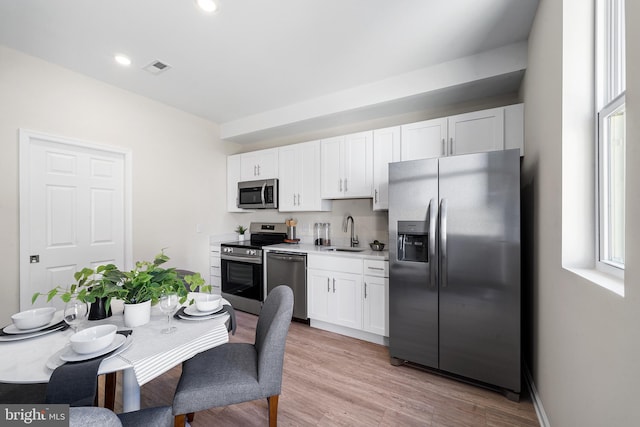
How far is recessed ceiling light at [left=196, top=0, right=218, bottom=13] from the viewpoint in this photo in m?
1.83

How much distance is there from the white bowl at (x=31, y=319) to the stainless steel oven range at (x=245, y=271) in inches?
87.4

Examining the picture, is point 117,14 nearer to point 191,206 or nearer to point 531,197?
point 191,206

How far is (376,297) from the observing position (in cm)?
272

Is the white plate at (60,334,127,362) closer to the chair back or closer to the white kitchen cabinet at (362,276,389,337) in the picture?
the chair back

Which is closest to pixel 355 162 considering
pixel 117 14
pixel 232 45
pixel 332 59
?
pixel 332 59

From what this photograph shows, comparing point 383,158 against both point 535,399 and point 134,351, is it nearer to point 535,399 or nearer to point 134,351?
point 535,399

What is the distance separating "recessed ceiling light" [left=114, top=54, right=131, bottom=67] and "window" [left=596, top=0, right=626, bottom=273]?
11.1 feet

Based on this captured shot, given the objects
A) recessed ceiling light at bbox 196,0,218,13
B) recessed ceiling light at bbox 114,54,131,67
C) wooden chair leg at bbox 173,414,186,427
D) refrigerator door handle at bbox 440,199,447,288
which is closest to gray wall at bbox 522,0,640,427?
refrigerator door handle at bbox 440,199,447,288

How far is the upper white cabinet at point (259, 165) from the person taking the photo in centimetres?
388

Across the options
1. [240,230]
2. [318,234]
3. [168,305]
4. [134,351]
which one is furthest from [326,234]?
[134,351]

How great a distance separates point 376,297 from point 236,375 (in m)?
1.65

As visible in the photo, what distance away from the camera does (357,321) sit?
2.83 m

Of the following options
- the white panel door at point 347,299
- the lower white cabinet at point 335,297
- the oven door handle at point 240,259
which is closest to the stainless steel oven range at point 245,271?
the oven door handle at point 240,259

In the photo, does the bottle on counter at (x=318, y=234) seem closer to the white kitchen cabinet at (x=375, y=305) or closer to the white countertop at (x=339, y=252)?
the white countertop at (x=339, y=252)
